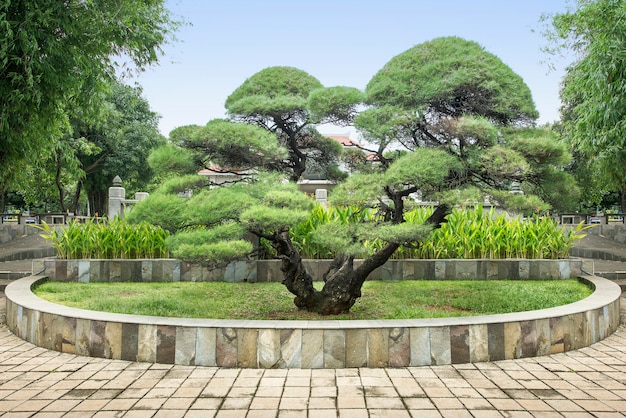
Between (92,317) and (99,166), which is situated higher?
(99,166)

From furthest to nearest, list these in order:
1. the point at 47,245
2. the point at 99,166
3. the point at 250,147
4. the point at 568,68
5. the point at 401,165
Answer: the point at 99,166 < the point at 47,245 < the point at 568,68 < the point at 250,147 < the point at 401,165

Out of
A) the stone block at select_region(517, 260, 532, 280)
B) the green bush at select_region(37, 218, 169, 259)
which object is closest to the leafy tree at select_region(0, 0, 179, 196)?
the green bush at select_region(37, 218, 169, 259)

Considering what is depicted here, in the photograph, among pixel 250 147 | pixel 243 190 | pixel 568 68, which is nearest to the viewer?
pixel 243 190

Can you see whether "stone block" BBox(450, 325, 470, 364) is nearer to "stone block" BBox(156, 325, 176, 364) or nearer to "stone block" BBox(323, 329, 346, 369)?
"stone block" BBox(323, 329, 346, 369)

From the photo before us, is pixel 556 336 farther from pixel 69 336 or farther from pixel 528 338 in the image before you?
pixel 69 336

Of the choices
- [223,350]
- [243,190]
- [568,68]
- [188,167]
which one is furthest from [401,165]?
[568,68]

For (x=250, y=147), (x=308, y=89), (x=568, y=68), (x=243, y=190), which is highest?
(x=568, y=68)

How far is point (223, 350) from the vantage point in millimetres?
4223

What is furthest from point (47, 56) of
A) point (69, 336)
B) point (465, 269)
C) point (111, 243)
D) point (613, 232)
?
point (613, 232)

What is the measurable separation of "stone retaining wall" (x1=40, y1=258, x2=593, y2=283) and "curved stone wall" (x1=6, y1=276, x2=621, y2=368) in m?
3.40

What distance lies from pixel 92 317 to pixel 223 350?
138 cm

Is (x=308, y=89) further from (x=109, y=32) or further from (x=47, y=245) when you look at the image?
(x=47, y=245)

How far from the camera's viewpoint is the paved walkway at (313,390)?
3.18 meters

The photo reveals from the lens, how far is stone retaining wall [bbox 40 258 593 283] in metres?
8.10
